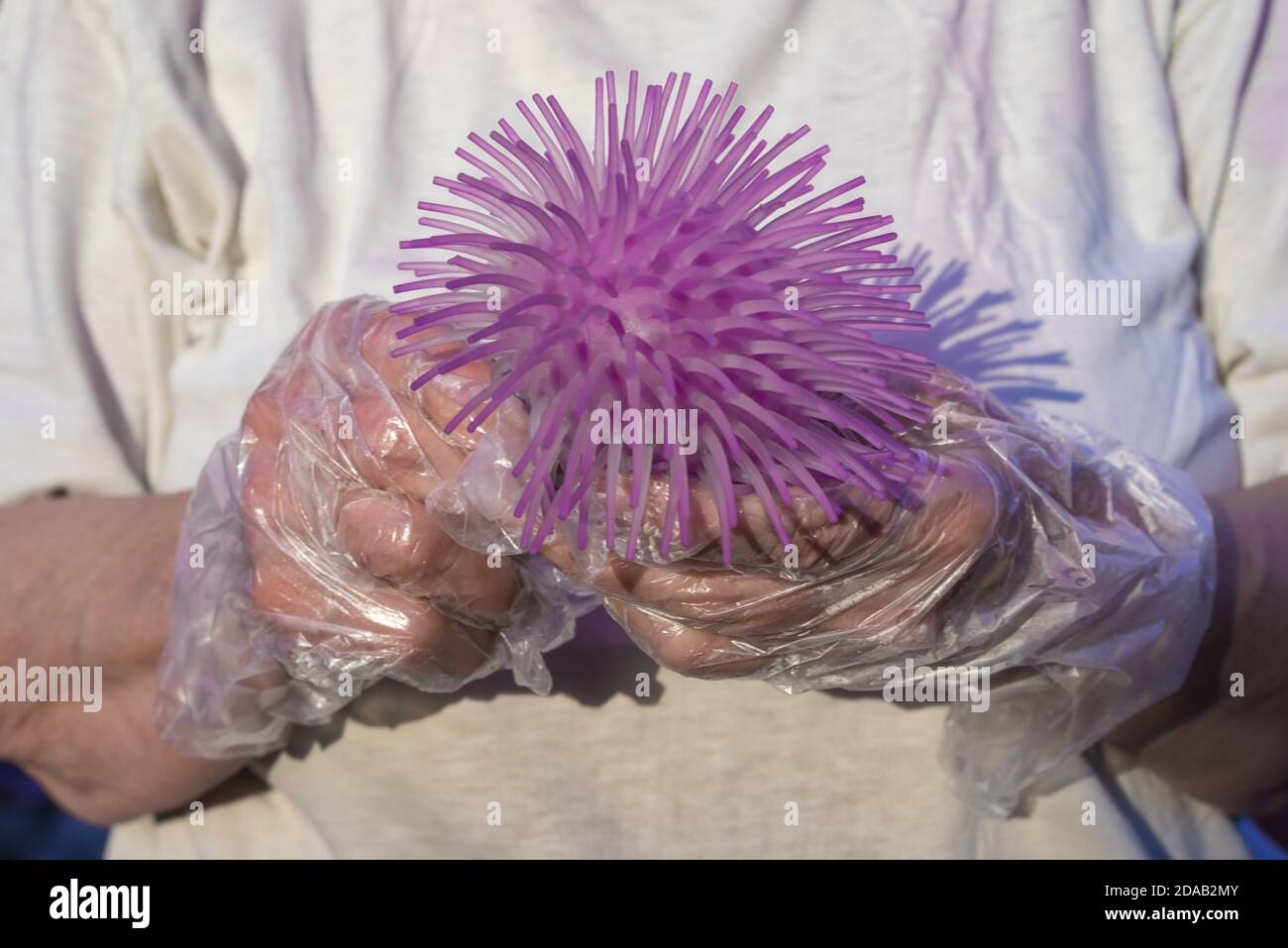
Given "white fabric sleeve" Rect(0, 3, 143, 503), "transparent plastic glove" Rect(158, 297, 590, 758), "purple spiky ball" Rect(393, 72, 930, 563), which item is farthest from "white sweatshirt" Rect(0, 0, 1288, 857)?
"purple spiky ball" Rect(393, 72, 930, 563)

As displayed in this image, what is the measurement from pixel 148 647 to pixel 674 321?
65cm

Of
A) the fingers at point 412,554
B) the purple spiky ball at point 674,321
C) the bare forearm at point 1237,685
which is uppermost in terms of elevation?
the purple spiky ball at point 674,321

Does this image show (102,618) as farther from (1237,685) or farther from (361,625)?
(1237,685)

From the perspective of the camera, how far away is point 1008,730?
88 centimetres

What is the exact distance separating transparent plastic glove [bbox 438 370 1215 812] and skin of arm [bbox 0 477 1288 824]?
11 cm

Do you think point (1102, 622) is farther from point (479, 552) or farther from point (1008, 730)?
point (479, 552)

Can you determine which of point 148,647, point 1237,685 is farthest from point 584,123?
point 1237,685

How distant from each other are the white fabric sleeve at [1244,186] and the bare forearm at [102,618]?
975 mm

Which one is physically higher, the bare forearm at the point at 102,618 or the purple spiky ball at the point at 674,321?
the purple spiky ball at the point at 674,321

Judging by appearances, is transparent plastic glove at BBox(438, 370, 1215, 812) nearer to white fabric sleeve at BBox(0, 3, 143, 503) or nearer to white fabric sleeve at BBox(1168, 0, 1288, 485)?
white fabric sleeve at BBox(1168, 0, 1288, 485)

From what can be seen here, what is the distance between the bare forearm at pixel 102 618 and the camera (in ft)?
2.99

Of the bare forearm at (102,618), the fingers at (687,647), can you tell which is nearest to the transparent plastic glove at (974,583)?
the fingers at (687,647)

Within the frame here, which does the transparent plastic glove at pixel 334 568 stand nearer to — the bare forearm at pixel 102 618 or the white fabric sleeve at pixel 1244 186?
the bare forearm at pixel 102 618
